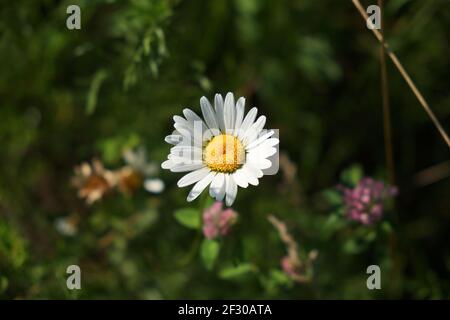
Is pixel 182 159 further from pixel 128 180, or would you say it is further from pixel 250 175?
pixel 128 180

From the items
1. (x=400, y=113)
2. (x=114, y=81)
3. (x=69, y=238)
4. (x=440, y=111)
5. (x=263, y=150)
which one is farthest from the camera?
(x=400, y=113)

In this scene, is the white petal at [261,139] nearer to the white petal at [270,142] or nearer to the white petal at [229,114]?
the white petal at [270,142]

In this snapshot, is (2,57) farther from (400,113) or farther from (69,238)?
(400,113)

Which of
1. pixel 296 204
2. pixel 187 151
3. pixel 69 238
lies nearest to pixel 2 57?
pixel 69 238

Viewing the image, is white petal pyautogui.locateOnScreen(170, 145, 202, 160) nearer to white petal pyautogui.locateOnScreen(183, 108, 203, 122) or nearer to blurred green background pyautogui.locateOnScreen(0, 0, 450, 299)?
white petal pyautogui.locateOnScreen(183, 108, 203, 122)

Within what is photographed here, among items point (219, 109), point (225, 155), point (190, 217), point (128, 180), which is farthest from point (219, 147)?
point (128, 180)
